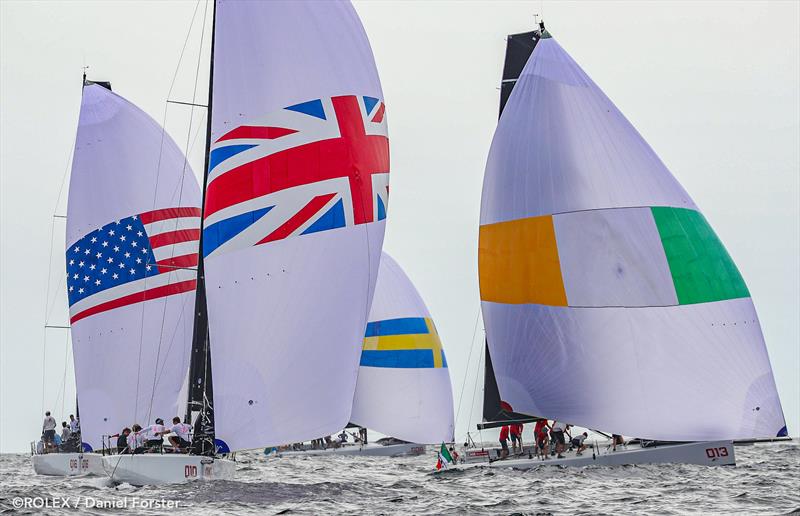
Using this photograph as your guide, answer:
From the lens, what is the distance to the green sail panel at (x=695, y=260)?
2428 centimetres

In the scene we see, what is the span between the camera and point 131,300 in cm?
3044

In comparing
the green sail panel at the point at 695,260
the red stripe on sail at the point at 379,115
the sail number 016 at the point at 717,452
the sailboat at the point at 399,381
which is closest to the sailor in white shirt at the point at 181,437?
the red stripe on sail at the point at 379,115

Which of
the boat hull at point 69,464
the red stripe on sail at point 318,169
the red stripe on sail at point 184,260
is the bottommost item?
the boat hull at point 69,464

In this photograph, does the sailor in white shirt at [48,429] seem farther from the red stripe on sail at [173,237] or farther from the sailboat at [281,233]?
the sailboat at [281,233]

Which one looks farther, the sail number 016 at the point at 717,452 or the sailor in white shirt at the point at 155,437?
the sail number 016 at the point at 717,452

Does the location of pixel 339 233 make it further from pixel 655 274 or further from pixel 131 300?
pixel 131 300

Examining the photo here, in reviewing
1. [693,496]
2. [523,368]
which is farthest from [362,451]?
[693,496]

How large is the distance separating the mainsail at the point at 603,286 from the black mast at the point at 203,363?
7.03 m

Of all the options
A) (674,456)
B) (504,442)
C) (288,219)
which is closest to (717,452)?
(674,456)

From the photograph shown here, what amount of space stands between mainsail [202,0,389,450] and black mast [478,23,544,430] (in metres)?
7.63

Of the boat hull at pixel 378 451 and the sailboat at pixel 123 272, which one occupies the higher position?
the sailboat at pixel 123 272

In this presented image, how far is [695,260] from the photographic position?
24.6 meters

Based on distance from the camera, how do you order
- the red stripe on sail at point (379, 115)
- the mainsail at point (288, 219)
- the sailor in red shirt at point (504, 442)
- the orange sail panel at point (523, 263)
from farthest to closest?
the sailor in red shirt at point (504, 442)
the orange sail panel at point (523, 263)
the red stripe on sail at point (379, 115)
the mainsail at point (288, 219)

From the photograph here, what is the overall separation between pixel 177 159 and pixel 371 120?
485 inches
